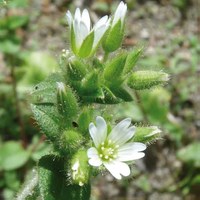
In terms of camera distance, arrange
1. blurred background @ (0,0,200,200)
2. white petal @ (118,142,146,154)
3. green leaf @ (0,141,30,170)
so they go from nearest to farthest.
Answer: white petal @ (118,142,146,154), green leaf @ (0,141,30,170), blurred background @ (0,0,200,200)

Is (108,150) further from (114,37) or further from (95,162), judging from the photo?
(114,37)

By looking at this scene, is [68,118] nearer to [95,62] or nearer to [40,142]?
[95,62]

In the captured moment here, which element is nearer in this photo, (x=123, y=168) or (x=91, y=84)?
(x=123, y=168)

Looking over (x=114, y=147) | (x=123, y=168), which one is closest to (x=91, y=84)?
(x=114, y=147)

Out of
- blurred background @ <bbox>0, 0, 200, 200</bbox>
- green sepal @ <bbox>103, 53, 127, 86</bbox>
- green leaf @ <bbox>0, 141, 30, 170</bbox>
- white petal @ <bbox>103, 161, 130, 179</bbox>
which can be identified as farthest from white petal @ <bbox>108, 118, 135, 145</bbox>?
green leaf @ <bbox>0, 141, 30, 170</bbox>

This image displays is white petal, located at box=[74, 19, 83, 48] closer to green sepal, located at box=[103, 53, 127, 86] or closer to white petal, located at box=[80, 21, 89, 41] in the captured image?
white petal, located at box=[80, 21, 89, 41]

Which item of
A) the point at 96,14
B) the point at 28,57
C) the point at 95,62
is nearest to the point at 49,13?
the point at 96,14
